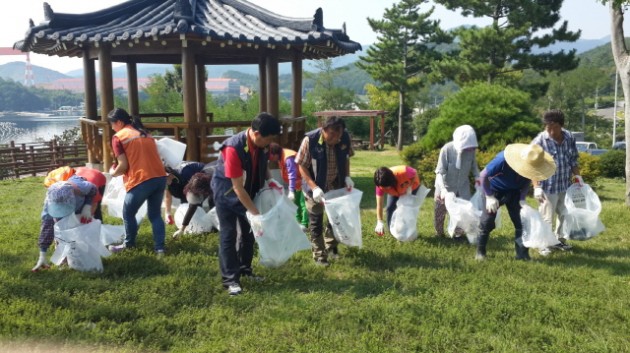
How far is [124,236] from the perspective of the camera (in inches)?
211

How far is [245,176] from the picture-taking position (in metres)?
4.07

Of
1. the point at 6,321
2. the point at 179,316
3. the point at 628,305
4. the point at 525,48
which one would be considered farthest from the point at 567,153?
the point at 525,48

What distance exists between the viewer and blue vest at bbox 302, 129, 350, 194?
4695mm

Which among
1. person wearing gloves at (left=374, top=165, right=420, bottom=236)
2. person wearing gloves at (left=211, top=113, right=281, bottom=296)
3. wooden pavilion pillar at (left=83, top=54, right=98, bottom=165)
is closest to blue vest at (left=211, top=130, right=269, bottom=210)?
Answer: person wearing gloves at (left=211, top=113, right=281, bottom=296)

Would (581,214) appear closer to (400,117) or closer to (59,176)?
(59,176)

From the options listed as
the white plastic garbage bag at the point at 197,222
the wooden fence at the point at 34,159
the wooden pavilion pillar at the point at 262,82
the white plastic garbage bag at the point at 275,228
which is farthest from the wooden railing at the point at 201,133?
the wooden fence at the point at 34,159

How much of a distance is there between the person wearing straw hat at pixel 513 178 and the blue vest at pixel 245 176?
211cm

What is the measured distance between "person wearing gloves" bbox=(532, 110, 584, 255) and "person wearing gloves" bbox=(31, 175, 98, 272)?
14.1 ft

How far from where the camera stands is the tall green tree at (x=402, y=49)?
30.2 m

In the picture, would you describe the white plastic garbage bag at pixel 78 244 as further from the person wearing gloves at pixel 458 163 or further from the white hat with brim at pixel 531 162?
the white hat with brim at pixel 531 162

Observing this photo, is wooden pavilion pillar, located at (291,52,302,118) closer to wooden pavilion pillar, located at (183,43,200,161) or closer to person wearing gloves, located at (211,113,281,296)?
wooden pavilion pillar, located at (183,43,200,161)

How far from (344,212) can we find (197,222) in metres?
1.99

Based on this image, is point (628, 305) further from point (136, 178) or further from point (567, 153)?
point (136, 178)

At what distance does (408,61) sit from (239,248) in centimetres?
2891
